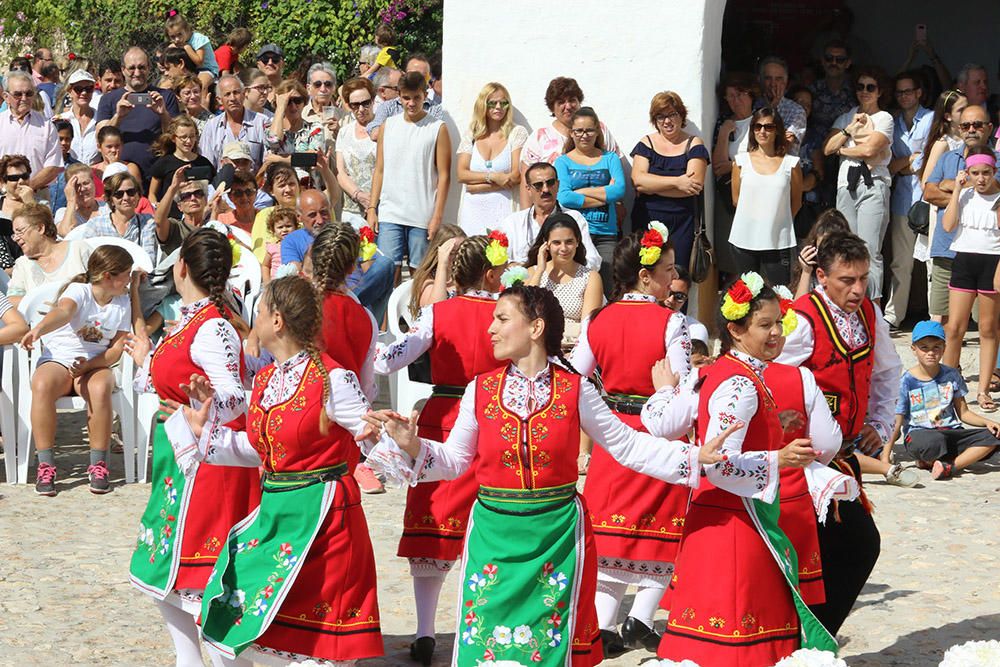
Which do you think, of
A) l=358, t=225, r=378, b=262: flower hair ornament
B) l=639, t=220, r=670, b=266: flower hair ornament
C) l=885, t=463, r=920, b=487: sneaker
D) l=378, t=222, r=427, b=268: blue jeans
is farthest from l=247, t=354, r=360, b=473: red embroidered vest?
l=378, t=222, r=427, b=268: blue jeans

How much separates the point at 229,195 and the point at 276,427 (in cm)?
540

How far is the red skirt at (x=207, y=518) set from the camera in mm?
5637

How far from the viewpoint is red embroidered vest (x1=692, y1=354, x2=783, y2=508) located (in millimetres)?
5152

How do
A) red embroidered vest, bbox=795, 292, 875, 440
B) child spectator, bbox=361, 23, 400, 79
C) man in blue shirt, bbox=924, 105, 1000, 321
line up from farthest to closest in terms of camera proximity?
child spectator, bbox=361, 23, 400, 79 < man in blue shirt, bbox=924, 105, 1000, 321 < red embroidered vest, bbox=795, 292, 875, 440

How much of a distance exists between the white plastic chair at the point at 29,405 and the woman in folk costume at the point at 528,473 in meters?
4.18

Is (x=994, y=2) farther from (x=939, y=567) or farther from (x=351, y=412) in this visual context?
(x=351, y=412)

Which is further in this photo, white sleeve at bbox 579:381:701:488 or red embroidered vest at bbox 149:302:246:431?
red embroidered vest at bbox 149:302:246:431

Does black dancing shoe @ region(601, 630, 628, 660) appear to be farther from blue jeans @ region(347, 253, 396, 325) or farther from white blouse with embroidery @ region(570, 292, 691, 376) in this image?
blue jeans @ region(347, 253, 396, 325)

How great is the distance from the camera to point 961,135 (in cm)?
1102

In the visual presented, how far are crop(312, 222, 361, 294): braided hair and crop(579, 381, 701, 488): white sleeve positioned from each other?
1675 mm

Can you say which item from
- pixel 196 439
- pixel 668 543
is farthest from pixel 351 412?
pixel 668 543

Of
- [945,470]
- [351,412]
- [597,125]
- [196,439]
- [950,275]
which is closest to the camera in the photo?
[351,412]

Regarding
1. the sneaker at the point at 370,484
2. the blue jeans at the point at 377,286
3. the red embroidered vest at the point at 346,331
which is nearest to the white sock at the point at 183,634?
the red embroidered vest at the point at 346,331

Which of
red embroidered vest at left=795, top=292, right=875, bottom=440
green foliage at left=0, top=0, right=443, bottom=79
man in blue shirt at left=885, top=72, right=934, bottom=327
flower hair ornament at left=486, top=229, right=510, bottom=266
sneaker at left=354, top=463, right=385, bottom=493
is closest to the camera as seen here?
red embroidered vest at left=795, top=292, right=875, bottom=440
